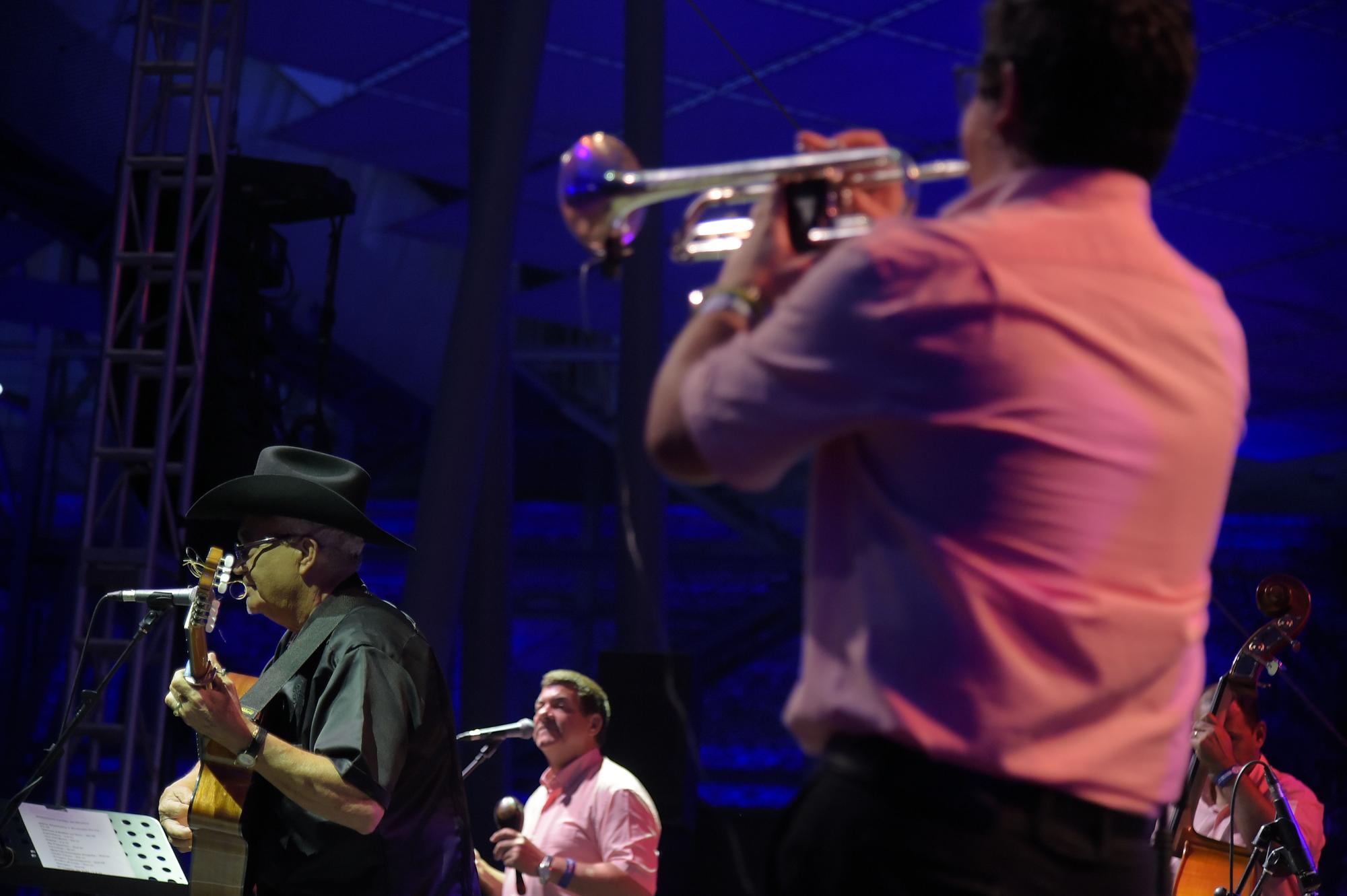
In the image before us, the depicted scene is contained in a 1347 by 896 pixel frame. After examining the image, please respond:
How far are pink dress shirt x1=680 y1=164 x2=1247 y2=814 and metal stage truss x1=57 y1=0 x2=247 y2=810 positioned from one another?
6711 millimetres

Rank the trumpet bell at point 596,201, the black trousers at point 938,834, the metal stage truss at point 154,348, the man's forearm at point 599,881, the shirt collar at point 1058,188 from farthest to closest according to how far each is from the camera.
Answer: the metal stage truss at point 154,348, the man's forearm at point 599,881, the trumpet bell at point 596,201, the shirt collar at point 1058,188, the black trousers at point 938,834

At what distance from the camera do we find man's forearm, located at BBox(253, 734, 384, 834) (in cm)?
270

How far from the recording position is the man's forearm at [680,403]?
4.63 ft

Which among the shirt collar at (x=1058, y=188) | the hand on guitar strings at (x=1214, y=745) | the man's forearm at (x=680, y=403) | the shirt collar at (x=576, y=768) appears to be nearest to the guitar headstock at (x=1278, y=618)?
the hand on guitar strings at (x=1214, y=745)

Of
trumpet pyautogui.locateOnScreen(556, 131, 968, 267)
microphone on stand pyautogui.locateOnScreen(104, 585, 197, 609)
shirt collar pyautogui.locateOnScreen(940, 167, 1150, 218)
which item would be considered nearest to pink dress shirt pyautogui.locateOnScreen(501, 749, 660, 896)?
microphone on stand pyautogui.locateOnScreen(104, 585, 197, 609)

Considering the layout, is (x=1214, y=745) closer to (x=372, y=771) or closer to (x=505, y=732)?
(x=505, y=732)

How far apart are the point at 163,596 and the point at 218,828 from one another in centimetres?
53

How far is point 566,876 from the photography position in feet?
17.0

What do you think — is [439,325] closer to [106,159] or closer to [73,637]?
[106,159]

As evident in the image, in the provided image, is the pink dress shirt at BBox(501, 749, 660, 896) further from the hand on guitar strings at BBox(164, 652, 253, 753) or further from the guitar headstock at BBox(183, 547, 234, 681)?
the hand on guitar strings at BBox(164, 652, 253, 753)

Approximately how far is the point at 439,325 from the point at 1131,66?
47.9 feet

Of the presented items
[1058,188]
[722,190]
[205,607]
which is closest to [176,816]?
[205,607]

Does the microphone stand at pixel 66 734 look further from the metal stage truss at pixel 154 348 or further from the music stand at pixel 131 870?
the metal stage truss at pixel 154 348

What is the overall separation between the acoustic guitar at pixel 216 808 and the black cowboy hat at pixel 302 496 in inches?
5.3
